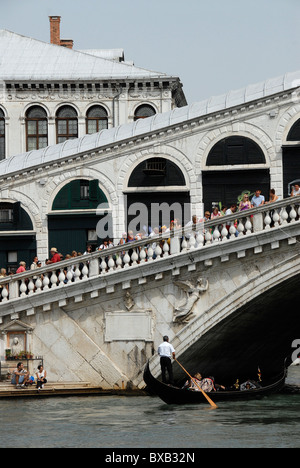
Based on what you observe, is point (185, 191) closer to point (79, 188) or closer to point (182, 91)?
point (79, 188)

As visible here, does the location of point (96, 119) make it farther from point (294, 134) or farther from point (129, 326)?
point (129, 326)

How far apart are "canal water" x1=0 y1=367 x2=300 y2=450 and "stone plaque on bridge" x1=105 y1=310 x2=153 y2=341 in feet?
4.38

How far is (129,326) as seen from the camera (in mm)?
27141

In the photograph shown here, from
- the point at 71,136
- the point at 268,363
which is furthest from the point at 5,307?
the point at 71,136

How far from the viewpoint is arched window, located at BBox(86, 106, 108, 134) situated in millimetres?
37906

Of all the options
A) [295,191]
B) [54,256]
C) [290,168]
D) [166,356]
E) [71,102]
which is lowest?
[166,356]

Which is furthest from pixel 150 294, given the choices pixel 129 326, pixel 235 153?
pixel 235 153

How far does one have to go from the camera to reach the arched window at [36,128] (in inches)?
1495

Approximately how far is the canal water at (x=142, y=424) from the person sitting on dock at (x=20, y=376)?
25.6 inches

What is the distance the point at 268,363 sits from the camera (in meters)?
33.4

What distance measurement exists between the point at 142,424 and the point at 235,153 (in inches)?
341

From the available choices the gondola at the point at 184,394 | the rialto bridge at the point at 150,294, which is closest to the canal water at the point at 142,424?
the gondola at the point at 184,394

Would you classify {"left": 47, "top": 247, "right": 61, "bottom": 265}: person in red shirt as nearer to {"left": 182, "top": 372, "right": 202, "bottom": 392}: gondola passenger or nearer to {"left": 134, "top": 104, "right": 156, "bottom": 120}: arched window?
{"left": 182, "top": 372, "right": 202, "bottom": 392}: gondola passenger

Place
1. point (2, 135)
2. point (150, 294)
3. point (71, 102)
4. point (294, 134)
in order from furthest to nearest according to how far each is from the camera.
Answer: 1. point (2, 135)
2. point (71, 102)
3. point (294, 134)
4. point (150, 294)
